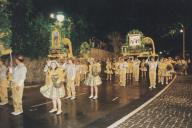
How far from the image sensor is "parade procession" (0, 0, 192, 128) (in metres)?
13.1

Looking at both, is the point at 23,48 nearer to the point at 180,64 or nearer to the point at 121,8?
the point at 121,8

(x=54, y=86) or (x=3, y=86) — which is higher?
(x=54, y=86)

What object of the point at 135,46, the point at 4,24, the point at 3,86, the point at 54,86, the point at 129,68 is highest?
the point at 4,24

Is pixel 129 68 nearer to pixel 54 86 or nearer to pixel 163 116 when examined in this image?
pixel 54 86

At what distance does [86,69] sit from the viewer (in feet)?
105

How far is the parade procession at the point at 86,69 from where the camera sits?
42.8 feet

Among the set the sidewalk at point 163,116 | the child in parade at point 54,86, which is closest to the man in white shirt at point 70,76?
the sidewalk at point 163,116

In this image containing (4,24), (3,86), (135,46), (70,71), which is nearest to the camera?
(3,86)

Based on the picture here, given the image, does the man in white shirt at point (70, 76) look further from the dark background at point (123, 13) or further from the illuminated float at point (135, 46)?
the illuminated float at point (135, 46)

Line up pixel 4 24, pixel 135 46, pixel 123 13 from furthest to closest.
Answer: pixel 123 13 < pixel 135 46 < pixel 4 24

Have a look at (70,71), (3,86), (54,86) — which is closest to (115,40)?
Result: (70,71)

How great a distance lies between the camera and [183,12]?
187 feet

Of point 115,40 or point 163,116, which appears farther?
point 115,40

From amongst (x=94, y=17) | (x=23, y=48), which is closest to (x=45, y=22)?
(x=23, y=48)
